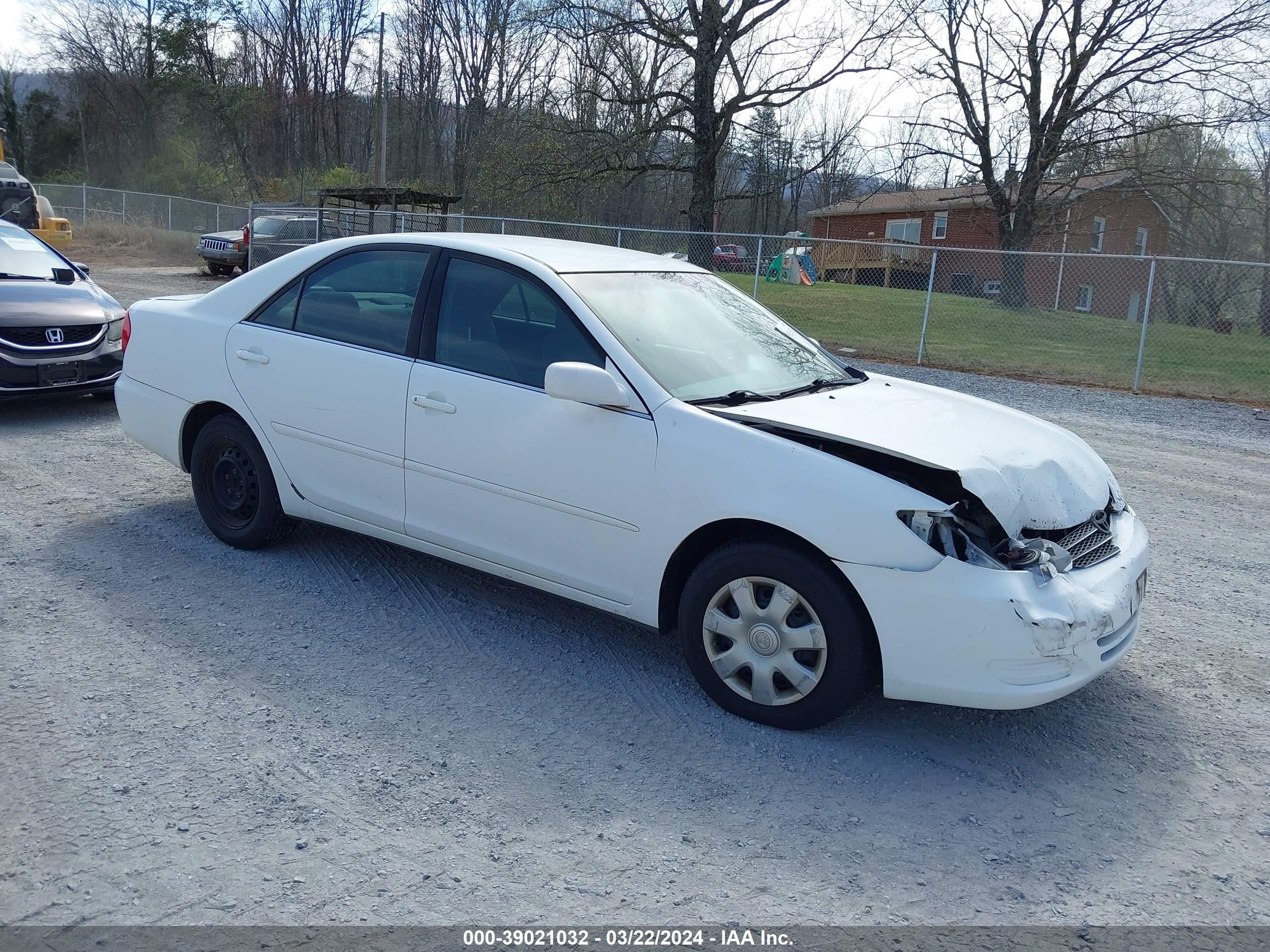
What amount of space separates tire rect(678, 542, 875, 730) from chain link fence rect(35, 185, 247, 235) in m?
27.6

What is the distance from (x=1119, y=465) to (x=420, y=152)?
4700 centimetres

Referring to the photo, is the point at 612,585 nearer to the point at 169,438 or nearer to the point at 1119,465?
the point at 169,438

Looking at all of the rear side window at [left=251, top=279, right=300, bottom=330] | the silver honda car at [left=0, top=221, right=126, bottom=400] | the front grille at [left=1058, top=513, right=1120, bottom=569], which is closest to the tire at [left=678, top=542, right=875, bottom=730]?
the front grille at [left=1058, top=513, right=1120, bottom=569]

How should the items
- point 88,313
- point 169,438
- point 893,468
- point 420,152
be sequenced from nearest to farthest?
point 893,468 < point 169,438 < point 88,313 < point 420,152

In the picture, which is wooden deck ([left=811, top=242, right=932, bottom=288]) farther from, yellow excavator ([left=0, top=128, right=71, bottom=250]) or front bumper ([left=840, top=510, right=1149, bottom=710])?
front bumper ([left=840, top=510, right=1149, bottom=710])

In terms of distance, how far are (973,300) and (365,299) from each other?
21600mm

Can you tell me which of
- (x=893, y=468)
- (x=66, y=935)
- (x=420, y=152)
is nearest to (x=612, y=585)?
(x=893, y=468)

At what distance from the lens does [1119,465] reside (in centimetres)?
861

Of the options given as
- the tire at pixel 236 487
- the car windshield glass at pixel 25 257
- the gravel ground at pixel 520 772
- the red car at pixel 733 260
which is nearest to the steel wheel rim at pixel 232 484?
the tire at pixel 236 487

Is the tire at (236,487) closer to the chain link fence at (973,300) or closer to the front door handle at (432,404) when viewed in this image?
the front door handle at (432,404)

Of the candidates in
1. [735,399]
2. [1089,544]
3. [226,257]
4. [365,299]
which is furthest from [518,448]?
[226,257]

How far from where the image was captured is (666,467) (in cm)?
375

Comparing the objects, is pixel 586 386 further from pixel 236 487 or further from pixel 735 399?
pixel 236 487

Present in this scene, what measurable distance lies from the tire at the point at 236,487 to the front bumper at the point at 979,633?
120 inches
